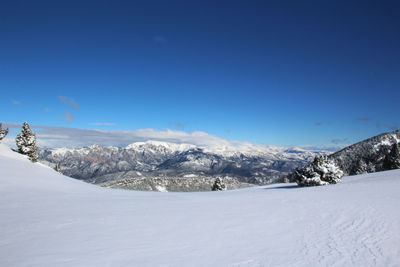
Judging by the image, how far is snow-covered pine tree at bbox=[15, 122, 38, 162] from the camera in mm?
36781

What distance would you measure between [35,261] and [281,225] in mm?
7582

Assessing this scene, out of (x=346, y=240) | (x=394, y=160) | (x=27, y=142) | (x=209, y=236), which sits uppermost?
(x=27, y=142)

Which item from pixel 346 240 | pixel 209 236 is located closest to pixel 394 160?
pixel 346 240

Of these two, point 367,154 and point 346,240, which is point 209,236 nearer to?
point 346,240

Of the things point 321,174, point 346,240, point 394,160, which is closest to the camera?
point 346,240

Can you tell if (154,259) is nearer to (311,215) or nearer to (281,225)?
(281,225)

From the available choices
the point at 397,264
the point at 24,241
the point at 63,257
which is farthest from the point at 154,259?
the point at 397,264

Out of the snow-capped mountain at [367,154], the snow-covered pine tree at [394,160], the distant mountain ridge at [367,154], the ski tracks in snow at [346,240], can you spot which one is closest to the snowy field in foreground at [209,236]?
the ski tracks in snow at [346,240]

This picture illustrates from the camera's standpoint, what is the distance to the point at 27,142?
37281 millimetres

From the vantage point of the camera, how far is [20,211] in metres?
11.3

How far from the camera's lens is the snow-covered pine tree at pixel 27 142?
36781 millimetres

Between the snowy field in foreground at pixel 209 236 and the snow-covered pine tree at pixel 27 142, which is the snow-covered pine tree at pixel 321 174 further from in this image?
the snow-covered pine tree at pixel 27 142

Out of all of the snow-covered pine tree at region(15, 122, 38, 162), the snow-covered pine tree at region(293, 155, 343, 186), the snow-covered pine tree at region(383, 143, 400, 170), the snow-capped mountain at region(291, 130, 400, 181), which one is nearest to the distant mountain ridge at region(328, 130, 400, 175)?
the snow-capped mountain at region(291, 130, 400, 181)

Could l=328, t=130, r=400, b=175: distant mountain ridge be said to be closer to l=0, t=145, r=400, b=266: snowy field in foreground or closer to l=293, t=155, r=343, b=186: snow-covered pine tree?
l=293, t=155, r=343, b=186: snow-covered pine tree
